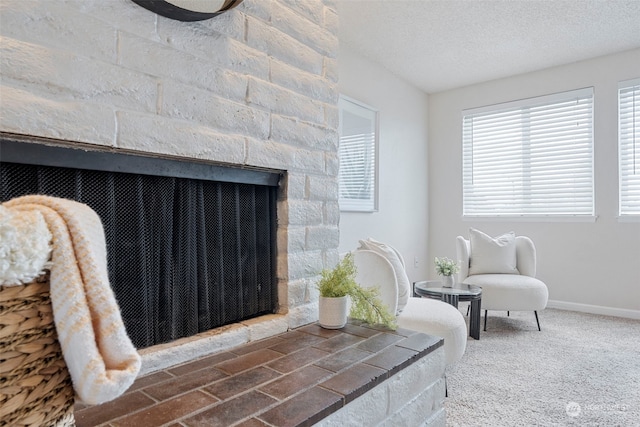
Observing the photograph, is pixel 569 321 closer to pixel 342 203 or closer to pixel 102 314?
pixel 342 203

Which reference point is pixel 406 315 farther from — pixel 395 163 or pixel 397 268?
pixel 395 163

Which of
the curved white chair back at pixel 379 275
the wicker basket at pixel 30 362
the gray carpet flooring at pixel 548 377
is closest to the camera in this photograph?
the wicker basket at pixel 30 362

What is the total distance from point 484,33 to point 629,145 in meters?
1.83

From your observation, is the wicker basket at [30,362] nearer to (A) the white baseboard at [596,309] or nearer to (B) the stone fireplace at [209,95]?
(B) the stone fireplace at [209,95]

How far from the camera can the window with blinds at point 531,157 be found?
389cm

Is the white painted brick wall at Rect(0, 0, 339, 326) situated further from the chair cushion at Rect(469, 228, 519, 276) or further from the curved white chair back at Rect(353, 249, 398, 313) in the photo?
the chair cushion at Rect(469, 228, 519, 276)

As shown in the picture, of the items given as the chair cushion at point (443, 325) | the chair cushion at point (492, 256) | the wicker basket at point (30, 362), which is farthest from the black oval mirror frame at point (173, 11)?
the chair cushion at point (492, 256)

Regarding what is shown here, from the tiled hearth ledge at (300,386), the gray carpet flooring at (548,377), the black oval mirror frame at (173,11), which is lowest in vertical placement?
the gray carpet flooring at (548,377)

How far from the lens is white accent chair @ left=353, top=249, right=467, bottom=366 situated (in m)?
1.92

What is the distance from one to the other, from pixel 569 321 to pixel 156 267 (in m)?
3.69

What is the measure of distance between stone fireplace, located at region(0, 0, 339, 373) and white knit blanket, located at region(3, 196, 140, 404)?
1.47 ft

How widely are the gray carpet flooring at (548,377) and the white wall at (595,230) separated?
0.51 metres

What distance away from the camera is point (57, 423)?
56 cm

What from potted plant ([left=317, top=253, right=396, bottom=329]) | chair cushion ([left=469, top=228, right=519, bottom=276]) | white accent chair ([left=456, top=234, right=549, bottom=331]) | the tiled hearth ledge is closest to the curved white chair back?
potted plant ([left=317, top=253, right=396, bottom=329])
